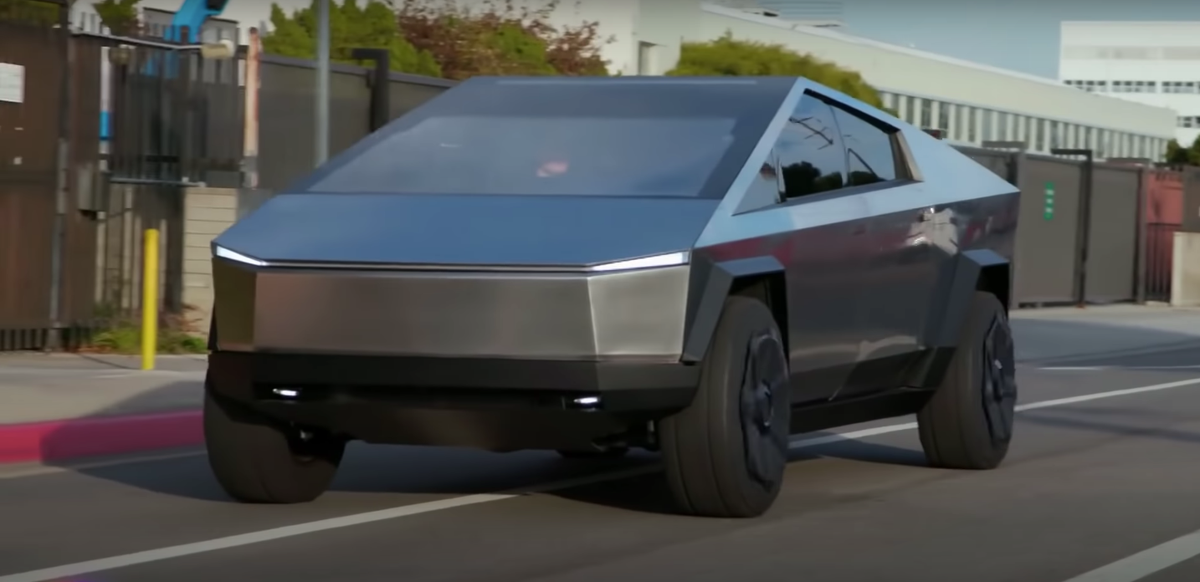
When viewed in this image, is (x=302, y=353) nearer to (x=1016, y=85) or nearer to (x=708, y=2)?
(x=708, y=2)

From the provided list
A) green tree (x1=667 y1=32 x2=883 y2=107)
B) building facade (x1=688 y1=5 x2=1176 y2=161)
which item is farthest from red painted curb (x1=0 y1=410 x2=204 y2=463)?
building facade (x1=688 y1=5 x2=1176 y2=161)

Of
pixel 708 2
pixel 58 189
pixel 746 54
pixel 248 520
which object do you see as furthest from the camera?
pixel 708 2

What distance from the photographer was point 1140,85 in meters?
130

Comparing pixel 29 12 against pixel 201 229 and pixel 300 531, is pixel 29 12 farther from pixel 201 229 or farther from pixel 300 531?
pixel 300 531

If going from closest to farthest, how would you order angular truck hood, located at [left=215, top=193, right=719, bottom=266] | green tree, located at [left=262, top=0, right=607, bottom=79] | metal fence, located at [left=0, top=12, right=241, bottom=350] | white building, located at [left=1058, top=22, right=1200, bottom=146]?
angular truck hood, located at [left=215, top=193, right=719, bottom=266]
metal fence, located at [left=0, top=12, right=241, bottom=350]
green tree, located at [left=262, top=0, right=607, bottom=79]
white building, located at [left=1058, top=22, right=1200, bottom=146]

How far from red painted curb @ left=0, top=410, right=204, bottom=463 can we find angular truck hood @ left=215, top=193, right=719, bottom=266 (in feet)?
9.09

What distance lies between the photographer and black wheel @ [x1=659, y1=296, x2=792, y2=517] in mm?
6961

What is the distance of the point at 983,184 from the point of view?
31.6 ft

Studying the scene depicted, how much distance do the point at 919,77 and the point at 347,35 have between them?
41420mm

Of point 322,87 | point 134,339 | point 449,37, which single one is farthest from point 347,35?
point 134,339

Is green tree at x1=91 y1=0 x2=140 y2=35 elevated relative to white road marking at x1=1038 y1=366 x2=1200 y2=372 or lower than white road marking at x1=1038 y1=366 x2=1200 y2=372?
elevated

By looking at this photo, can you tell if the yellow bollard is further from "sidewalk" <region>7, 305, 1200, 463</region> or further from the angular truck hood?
the angular truck hood

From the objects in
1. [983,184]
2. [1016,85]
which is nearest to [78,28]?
[983,184]

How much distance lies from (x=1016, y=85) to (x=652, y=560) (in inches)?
2919
